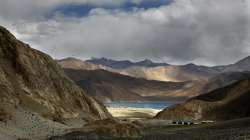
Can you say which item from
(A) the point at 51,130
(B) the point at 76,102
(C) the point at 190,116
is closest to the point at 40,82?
(B) the point at 76,102

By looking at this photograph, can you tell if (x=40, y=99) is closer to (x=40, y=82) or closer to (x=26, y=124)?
(x=40, y=82)

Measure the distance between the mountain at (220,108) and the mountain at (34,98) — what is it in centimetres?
4000

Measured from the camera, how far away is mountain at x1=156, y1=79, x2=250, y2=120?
111875mm

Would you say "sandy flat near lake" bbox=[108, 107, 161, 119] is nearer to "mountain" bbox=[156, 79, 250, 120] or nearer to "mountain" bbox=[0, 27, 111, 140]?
"mountain" bbox=[156, 79, 250, 120]

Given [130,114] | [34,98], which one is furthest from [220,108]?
[34,98]

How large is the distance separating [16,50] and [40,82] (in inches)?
229

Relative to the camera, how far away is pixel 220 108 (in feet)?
388

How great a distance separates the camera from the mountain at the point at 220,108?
111875mm

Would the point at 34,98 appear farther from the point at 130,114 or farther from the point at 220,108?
the point at 130,114

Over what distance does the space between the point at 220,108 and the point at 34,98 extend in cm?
6477

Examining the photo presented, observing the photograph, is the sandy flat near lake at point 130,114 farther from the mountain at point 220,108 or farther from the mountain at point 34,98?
the mountain at point 34,98

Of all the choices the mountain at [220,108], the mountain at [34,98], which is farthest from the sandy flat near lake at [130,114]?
the mountain at [34,98]

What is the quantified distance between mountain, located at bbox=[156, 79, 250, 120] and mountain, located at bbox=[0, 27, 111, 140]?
4000 centimetres

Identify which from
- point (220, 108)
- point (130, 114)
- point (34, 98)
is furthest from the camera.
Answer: point (130, 114)
